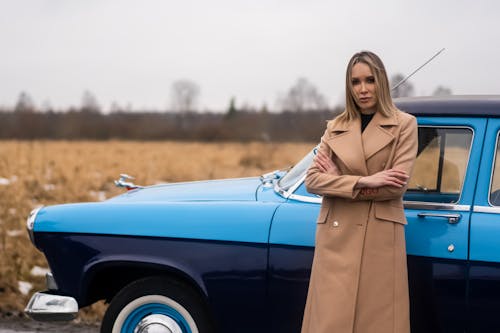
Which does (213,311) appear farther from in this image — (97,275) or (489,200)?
(489,200)

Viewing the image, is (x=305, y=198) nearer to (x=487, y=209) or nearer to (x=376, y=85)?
(x=376, y=85)

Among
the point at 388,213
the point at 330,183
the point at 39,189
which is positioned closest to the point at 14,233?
the point at 39,189

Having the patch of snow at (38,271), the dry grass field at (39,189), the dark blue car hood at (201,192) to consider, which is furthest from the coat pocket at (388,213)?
the patch of snow at (38,271)

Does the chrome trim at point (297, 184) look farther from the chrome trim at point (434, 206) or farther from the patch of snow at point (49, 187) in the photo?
the patch of snow at point (49, 187)

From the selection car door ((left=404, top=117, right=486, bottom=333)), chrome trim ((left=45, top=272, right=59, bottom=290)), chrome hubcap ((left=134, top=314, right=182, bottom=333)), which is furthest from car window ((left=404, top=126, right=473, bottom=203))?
chrome trim ((left=45, top=272, right=59, bottom=290))

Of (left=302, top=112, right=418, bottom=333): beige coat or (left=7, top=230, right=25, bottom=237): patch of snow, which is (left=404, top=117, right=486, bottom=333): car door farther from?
(left=7, top=230, right=25, bottom=237): patch of snow

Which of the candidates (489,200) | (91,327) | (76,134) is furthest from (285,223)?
(76,134)

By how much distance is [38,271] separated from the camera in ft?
19.8

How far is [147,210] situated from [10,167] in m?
11.8

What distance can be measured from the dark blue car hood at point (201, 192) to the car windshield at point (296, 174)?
0.18 metres

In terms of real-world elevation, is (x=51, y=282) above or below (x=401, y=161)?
below

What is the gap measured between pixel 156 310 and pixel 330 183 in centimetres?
135

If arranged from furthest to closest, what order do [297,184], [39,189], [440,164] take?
[39,189] → [297,184] → [440,164]

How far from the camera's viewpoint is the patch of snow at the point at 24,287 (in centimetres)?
562
